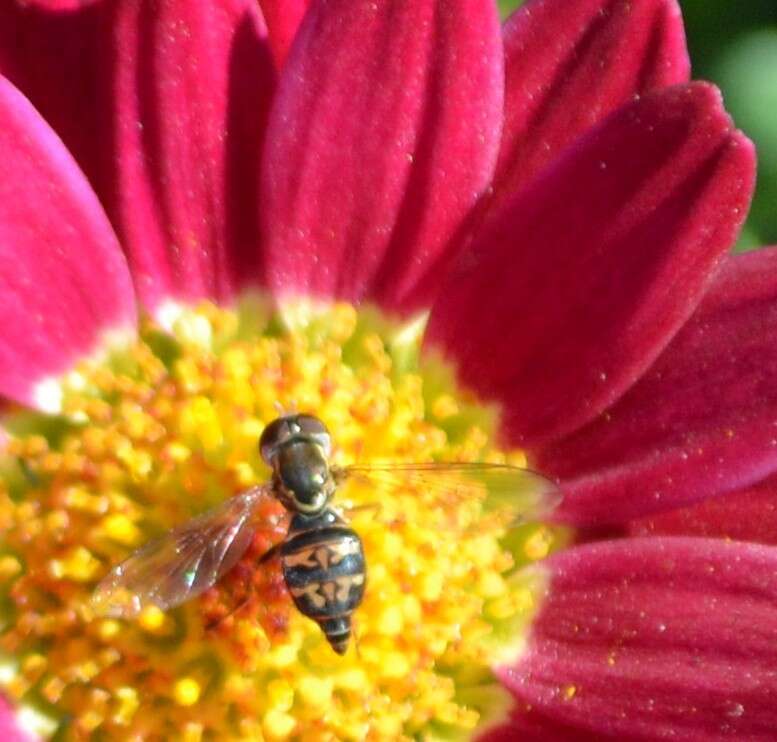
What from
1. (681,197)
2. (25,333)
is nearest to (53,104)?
(25,333)

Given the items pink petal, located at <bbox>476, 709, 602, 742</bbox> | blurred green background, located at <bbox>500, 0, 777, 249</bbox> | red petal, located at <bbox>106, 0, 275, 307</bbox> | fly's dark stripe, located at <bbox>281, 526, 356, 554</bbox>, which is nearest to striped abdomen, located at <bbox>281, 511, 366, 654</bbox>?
fly's dark stripe, located at <bbox>281, 526, 356, 554</bbox>

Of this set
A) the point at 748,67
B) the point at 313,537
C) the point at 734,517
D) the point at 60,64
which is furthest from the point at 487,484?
the point at 748,67

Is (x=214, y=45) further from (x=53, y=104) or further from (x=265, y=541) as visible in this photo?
(x=265, y=541)

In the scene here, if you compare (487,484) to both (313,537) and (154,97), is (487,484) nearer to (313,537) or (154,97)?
(313,537)

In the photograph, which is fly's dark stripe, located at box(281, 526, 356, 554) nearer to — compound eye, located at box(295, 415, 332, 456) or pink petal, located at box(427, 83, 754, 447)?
compound eye, located at box(295, 415, 332, 456)

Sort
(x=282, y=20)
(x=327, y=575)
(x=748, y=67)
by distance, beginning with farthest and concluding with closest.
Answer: (x=748, y=67) < (x=282, y=20) < (x=327, y=575)
